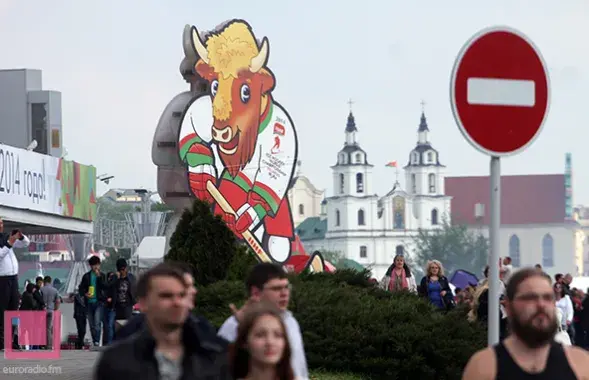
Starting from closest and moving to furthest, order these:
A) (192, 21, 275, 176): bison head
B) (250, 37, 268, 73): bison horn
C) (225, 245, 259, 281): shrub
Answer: (225, 245, 259, 281): shrub < (192, 21, 275, 176): bison head < (250, 37, 268, 73): bison horn

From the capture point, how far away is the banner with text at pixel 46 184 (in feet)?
102

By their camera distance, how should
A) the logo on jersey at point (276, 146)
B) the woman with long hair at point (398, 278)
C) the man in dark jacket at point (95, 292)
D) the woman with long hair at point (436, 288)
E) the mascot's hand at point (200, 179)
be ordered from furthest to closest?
the logo on jersey at point (276, 146) → the mascot's hand at point (200, 179) → the man in dark jacket at point (95, 292) → the woman with long hair at point (398, 278) → the woman with long hair at point (436, 288)

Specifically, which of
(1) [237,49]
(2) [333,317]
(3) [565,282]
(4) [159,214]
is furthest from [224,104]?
(4) [159,214]

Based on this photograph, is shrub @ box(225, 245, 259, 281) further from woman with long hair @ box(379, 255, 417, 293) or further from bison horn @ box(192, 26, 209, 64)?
bison horn @ box(192, 26, 209, 64)

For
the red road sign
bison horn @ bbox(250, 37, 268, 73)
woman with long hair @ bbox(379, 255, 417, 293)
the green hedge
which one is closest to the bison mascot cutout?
bison horn @ bbox(250, 37, 268, 73)

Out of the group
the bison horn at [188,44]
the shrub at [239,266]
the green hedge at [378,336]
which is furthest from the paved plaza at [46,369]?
the bison horn at [188,44]

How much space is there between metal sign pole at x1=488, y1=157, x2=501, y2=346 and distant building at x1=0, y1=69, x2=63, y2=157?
34.2 meters

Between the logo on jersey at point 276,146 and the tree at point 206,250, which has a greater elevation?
the logo on jersey at point 276,146

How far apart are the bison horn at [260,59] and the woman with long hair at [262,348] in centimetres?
3766

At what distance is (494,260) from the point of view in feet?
25.1

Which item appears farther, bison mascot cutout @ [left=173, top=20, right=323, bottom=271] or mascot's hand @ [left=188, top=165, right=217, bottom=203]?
bison mascot cutout @ [left=173, top=20, right=323, bottom=271]

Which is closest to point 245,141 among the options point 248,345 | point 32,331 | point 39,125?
point 39,125

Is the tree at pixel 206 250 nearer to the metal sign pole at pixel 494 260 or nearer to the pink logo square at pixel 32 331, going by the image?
the pink logo square at pixel 32 331

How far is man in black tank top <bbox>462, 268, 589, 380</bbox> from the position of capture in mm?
5531
